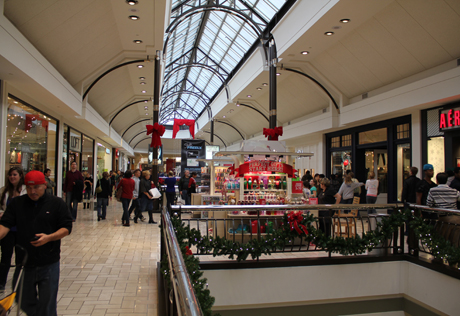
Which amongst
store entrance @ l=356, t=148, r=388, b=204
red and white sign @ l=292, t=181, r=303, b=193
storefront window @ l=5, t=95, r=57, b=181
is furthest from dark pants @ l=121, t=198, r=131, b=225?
store entrance @ l=356, t=148, r=388, b=204

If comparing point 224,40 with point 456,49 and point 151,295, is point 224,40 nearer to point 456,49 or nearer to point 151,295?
point 456,49

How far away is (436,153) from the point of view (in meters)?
8.82

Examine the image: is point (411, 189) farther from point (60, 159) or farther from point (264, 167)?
point (60, 159)

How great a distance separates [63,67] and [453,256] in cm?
958

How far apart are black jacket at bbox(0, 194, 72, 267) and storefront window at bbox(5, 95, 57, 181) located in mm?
5488

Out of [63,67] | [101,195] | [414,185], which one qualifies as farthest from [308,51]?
[101,195]

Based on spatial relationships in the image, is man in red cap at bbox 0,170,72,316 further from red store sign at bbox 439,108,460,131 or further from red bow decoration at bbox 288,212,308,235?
red store sign at bbox 439,108,460,131

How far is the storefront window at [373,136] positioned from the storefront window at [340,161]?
1030 mm

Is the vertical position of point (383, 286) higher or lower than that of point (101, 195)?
lower

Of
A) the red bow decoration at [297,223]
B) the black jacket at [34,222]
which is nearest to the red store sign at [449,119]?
the red bow decoration at [297,223]

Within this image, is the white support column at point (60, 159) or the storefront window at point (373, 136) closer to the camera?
the storefront window at point (373, 136)

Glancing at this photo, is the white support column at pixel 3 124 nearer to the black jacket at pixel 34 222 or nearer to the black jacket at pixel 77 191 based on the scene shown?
the black jacket at pixel 77 191

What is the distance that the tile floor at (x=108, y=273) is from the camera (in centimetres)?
415

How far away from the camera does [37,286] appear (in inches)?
127
